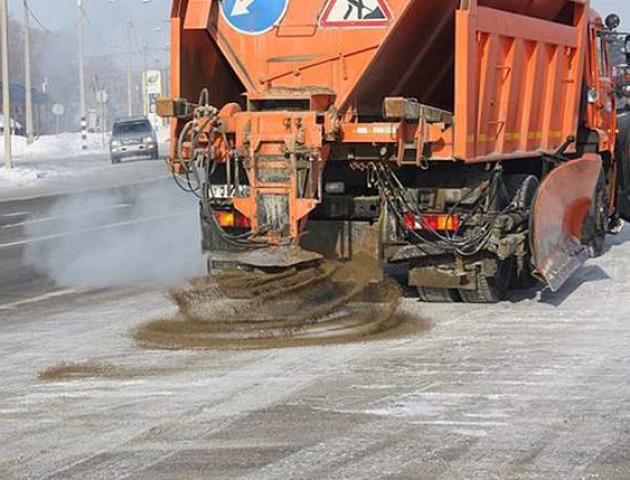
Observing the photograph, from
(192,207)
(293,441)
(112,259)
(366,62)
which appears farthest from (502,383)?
(192,207)

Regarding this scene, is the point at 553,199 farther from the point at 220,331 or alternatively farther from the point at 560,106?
the point at 220,331

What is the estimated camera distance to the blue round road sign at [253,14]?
10.1 meters

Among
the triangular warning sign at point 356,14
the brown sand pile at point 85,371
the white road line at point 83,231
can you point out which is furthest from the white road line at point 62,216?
the brown sand pile at point 85,371

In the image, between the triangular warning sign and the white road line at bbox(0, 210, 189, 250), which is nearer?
the triangular warning sign

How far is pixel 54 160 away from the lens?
50.8 meters

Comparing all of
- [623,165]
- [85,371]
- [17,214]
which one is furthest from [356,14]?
[17,214]

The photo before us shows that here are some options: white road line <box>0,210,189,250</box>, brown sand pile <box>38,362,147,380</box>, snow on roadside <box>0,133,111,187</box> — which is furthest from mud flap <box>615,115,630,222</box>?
snow on roadside <box>0,133,111,187</box>

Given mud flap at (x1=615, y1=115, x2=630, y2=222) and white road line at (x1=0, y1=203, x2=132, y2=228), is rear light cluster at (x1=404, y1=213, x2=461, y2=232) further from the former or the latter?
white road line at (x1=0, y1=203, x2=132, y2=228)

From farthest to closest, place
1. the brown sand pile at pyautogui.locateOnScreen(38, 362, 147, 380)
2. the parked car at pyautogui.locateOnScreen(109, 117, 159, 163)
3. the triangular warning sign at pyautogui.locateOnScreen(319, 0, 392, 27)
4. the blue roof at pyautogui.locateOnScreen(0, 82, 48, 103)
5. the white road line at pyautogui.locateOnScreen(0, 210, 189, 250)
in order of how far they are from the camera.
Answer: the blue roof at pyautogui.locateOnScreen(0, 82, 48, 103), the parked car at pyautogui.locateOnScreen(109, 117, 159, 163), the white road line at pyautogui.locateOnScreen(0, 210, 189, 250), the triangular warning sign at pyautogui.locateOnScreen(319, 0, 392, 27), the brown sand pile at pyautogui.locateOnScreen(38, 362, 147, 380)

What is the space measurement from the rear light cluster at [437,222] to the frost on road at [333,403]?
776 millimetres

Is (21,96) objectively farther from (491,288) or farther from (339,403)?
(339,403)

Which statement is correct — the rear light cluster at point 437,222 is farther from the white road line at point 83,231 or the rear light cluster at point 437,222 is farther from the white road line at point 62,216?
the white road line at point 62,216

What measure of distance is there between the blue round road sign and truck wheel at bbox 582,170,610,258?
392 cm

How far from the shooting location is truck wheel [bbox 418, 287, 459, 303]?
10453mm
